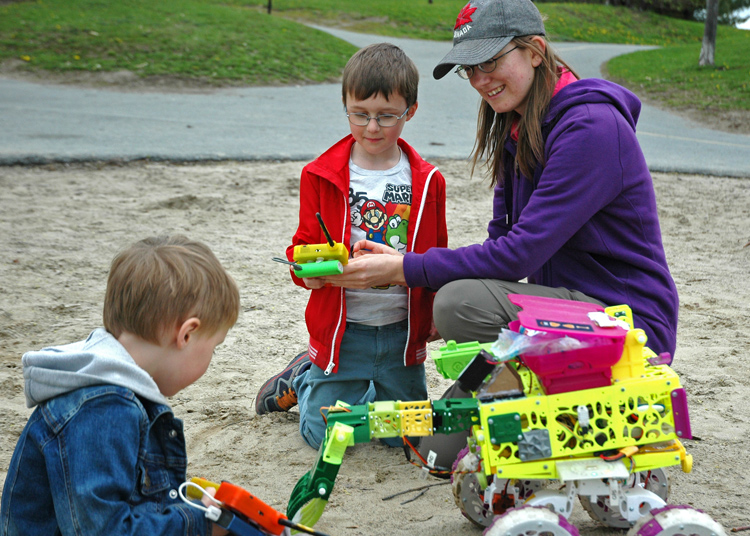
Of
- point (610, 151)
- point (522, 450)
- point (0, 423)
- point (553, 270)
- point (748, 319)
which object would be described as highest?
point (610, 151)

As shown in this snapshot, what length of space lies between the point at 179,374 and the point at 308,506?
438 millimetres

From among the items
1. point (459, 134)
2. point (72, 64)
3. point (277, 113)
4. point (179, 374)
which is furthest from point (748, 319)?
point (72, 64)

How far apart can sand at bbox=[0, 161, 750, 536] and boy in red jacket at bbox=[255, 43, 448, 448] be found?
0.26 m

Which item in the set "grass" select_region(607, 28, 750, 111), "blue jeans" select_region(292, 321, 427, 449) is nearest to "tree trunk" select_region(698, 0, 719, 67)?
"grass" select_region(607, 28, 750, 111)

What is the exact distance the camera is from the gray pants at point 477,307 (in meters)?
2.03

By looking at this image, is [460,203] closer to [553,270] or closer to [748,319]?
[748,319]

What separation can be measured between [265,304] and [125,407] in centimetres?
236

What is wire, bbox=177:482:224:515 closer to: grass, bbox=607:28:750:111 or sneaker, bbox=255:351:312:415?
sneaker, bbox=255:351:312:415

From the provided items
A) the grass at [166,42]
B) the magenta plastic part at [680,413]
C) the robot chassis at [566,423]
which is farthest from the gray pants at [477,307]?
the grass at [166,42]

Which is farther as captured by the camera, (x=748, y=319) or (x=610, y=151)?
(x=748, y=319)

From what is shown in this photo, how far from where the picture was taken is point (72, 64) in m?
12.9

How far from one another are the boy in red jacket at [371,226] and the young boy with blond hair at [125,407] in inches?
34.5

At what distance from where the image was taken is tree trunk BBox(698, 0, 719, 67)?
1593 cm

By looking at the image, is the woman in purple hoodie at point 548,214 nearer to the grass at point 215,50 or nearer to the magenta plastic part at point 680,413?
the magenta plastic part at point 680,413
